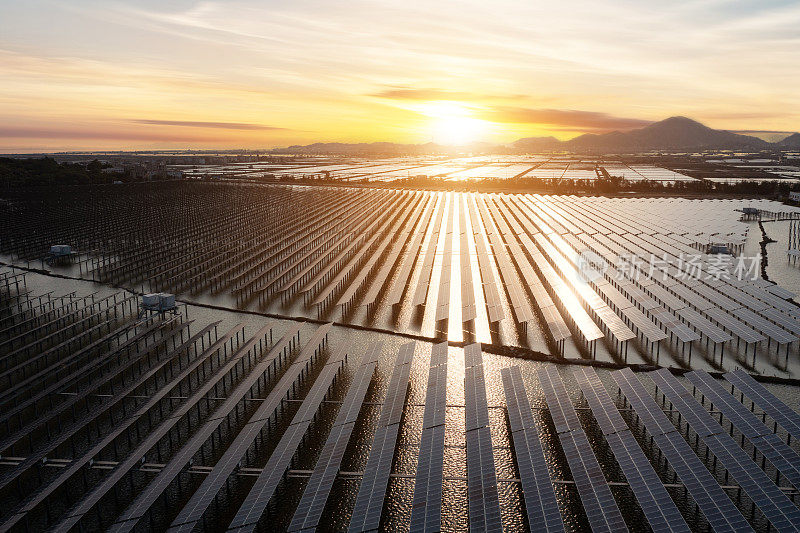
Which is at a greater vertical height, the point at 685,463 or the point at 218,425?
the point at 218,425

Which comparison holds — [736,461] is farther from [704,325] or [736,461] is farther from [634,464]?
[704,325]

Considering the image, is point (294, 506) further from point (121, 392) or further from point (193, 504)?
point (121, 392)

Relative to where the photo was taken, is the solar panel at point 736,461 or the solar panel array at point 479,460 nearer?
the solar panel at point 736,461

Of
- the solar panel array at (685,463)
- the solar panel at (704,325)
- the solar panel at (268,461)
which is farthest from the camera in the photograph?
the solar panel at (704,325)

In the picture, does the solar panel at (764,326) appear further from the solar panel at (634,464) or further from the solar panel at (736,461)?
the solar panel at (634,464)

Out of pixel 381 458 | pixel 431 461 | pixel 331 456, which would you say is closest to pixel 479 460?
pixel 431 461

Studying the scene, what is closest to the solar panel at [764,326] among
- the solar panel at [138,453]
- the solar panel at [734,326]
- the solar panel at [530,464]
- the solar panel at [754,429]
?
the solar panel at [734,326]

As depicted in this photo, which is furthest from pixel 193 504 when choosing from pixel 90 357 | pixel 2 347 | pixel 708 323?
pixel 708 323
